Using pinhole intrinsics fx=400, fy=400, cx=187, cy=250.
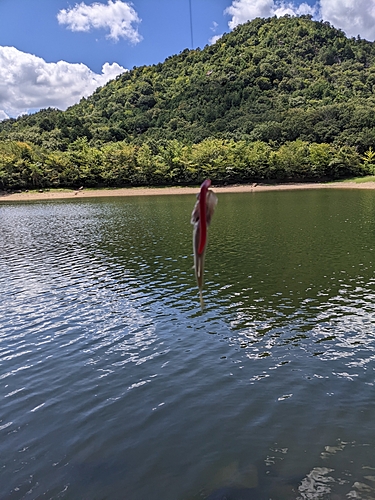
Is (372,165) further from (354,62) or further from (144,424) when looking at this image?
(354,62)

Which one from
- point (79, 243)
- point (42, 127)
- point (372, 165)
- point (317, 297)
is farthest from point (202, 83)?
point (317, 297)

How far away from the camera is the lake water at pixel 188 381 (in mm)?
6879

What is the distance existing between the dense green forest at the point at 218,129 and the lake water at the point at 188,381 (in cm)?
7297

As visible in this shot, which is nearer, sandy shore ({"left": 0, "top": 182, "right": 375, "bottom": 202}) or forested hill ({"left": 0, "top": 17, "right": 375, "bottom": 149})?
sandy shore ({"left": 0, "top": 182, "right": 375, "bottom": 202})

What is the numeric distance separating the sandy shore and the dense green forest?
3.81 meters

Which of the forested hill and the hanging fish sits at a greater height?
the forested hill

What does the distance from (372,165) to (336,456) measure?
95.5 m

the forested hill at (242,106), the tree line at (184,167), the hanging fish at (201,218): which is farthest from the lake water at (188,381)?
the forested hill at (242,106)

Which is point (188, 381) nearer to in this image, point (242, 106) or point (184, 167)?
point (184, 167)

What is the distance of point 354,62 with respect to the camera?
191m

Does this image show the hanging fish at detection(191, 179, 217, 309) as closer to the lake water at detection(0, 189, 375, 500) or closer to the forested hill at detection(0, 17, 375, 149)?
the lake water at detection(0, 189, 375, 500)

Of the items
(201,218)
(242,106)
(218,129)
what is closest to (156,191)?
(218,129)

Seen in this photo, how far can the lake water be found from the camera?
6.88 metres

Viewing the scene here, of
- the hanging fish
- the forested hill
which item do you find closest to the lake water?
the hanging fish
